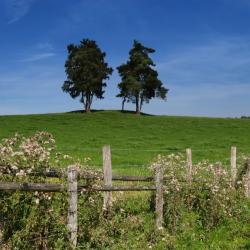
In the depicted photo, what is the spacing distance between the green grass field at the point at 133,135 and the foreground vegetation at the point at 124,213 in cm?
1562

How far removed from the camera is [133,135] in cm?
5053

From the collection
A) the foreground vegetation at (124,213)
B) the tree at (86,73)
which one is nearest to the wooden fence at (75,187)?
the foreground vegetation at (124,213)

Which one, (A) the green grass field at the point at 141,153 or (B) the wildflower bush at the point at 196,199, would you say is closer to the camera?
(A) the green grass field at the point at 141,153

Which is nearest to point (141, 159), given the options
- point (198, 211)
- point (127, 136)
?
point (127, 136)

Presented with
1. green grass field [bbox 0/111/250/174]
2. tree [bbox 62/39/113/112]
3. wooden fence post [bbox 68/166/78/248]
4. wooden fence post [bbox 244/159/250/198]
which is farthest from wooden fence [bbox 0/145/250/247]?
tree [bbox 62/39/113/112]

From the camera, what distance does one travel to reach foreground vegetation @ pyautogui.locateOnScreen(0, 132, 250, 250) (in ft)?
30.6

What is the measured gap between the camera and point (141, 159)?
1350 inches

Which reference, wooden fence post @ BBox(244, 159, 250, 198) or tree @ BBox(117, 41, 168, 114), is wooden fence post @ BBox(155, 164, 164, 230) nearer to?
wooden fence post @ BBox(244, 159, 250, 198)

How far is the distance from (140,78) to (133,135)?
3471 cm

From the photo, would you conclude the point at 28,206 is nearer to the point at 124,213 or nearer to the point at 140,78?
the point at 124,213

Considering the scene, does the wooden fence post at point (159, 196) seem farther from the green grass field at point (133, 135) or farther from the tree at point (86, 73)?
the tree at point (86, 73)

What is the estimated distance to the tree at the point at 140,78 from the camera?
8231 centimetres

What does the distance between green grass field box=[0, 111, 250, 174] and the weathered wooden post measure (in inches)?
775

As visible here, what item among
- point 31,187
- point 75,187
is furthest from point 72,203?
point 31,187
